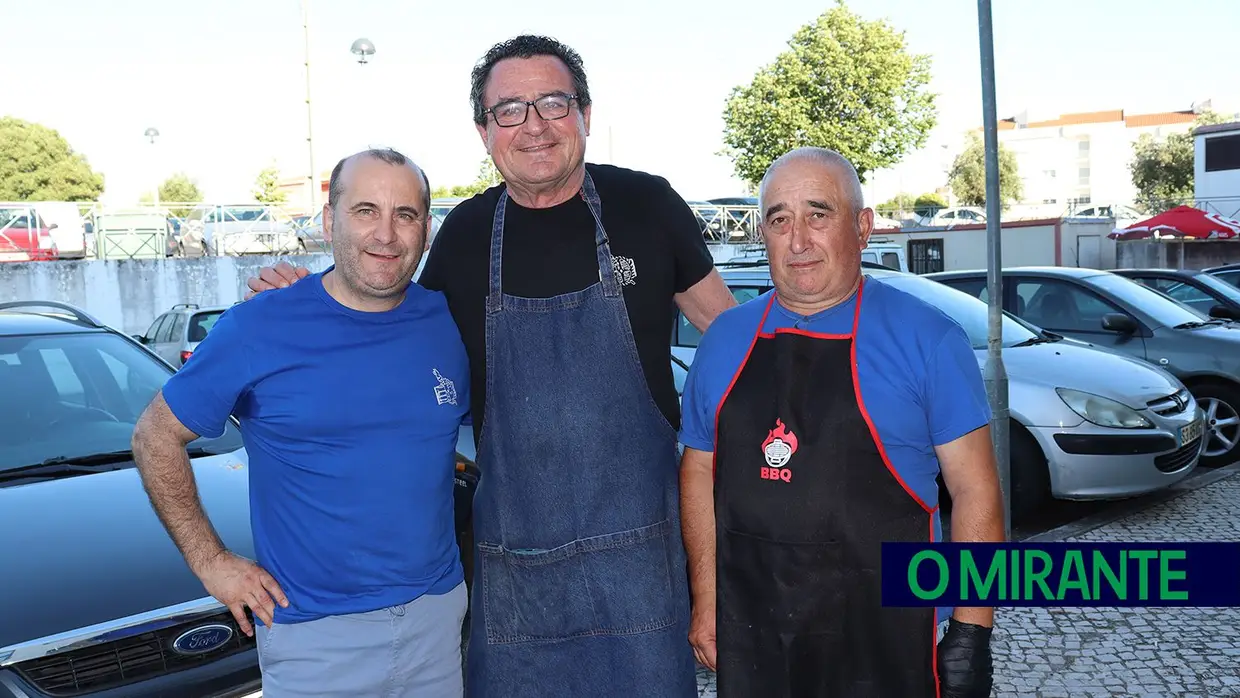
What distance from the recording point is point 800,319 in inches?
87.7

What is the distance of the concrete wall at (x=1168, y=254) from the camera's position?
1054 inches

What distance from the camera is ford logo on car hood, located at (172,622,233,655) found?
2.66 meters

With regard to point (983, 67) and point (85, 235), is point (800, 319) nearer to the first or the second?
point (983, 67)

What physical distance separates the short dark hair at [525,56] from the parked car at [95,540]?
94 cm

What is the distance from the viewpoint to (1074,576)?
251 cm

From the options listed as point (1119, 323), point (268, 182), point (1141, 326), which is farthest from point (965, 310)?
point (268, 182)

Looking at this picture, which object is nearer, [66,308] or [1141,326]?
[66,308]

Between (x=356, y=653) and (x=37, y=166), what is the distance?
5310 cm

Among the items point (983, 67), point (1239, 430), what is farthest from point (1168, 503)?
point (983, 67)

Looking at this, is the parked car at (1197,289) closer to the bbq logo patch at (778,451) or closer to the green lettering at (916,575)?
the green lettering at (916,575)

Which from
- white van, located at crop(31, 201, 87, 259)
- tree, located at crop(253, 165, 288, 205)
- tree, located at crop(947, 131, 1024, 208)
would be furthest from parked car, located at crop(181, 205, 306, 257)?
tree, located at crop(947, 131, 1024, 208)

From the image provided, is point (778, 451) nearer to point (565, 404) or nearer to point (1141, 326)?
point (565, 404)

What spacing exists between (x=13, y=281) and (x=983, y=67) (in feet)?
54.5

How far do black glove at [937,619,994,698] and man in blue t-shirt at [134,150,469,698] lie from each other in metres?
1.14
